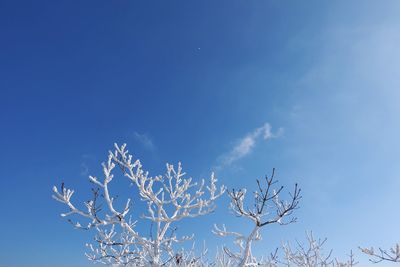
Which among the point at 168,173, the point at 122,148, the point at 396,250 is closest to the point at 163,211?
the point at 168,173

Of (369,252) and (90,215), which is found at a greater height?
(369,252)

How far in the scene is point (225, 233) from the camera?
257 inches

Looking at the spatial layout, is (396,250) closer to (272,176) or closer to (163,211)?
(272,176)

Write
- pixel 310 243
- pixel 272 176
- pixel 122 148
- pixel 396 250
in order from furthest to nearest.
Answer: pixel 310 243
pixel 396 250
pixel 122 148
pixel 272 176

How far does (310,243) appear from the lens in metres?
16.8

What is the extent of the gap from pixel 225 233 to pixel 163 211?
1.63m

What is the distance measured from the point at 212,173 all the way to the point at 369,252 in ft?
14.1

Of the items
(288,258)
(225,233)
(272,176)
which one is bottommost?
(225,233)

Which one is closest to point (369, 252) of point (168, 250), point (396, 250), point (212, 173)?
point (396, 250)

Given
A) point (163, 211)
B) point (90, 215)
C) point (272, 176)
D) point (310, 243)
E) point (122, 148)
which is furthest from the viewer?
point (310, 243)

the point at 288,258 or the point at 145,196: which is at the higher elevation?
the point at 288,258

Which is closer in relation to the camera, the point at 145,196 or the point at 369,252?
the point at 145,196

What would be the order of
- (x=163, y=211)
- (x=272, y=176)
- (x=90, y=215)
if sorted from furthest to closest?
(x=163, y=211) → (x=90, y=215) → (x=272, y=176)

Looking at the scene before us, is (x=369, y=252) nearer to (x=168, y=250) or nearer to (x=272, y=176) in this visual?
(x=272, y=176)
